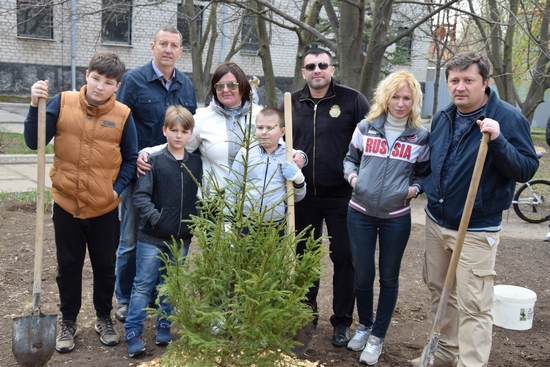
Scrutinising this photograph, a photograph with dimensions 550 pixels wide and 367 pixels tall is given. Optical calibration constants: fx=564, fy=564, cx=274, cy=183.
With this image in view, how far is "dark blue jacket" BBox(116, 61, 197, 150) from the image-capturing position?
4199mm

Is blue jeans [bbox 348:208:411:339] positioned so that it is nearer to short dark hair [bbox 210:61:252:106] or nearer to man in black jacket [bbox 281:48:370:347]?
man in black jacket [bbox 281:48:370:347]

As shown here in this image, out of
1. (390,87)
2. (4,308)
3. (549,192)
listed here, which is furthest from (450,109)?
(549,192)

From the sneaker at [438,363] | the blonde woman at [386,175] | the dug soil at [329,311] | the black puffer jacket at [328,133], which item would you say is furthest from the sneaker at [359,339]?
the black puffer jacket at [328,133]

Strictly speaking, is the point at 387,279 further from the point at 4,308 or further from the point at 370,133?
the point at 4,308

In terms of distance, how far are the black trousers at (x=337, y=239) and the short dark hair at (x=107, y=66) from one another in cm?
157

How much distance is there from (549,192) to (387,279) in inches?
308

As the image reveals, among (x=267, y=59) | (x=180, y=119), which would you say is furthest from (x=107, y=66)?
(x=267, y=59)

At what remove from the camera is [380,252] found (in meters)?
3.95

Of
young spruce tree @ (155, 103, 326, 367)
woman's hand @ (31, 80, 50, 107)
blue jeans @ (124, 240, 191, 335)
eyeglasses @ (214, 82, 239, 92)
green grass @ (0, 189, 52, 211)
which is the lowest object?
green grass @ (0, 189, 52, 211)

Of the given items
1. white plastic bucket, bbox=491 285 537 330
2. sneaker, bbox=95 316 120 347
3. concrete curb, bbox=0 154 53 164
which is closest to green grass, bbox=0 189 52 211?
concrete curb, bbox=0 154 53 164

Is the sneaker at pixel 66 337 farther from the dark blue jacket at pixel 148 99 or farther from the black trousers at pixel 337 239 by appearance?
the black trousers at pixel 337 239

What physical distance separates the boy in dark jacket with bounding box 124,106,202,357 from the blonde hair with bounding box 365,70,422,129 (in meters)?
1.28

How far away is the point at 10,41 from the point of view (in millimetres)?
21359

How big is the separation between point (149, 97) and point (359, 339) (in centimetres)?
238
